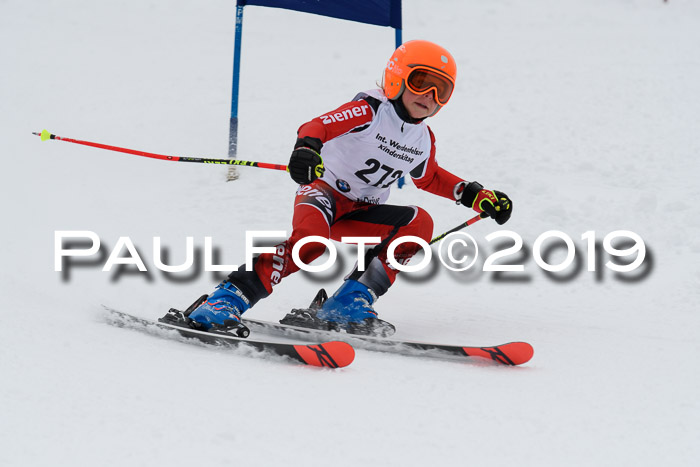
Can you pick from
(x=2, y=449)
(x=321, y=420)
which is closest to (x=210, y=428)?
(x=321, y=420)

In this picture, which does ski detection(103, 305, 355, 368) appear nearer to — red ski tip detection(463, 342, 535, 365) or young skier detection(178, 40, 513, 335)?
young skier detection(178, 40, 513, 335)

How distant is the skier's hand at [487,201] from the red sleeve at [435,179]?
6 centimetres

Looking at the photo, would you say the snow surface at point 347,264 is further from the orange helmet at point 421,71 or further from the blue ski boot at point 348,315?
the orange helmet at point 421,71

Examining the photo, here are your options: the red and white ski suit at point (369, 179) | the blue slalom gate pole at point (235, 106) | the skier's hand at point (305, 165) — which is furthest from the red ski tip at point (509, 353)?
the blue slalom gate pole at point (235, 106)

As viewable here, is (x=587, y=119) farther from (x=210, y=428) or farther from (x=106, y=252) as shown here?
(x=210, y=428)

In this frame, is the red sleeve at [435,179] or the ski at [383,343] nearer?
the ski at [383,343]

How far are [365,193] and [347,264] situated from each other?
1.66 meters

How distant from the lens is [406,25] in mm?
12992

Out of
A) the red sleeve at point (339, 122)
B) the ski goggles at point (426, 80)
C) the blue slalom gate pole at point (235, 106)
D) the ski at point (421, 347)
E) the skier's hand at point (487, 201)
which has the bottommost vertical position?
the ski at point (421, 347)

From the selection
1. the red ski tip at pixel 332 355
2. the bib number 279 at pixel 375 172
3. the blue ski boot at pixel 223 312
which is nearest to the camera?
the red ski tip at pixel 332 355

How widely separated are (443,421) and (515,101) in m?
6.88

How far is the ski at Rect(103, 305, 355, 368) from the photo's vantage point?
2.92 meters

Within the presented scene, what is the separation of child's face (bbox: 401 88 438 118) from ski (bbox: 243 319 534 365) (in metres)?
1.17

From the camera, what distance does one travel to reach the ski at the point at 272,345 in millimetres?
2920
